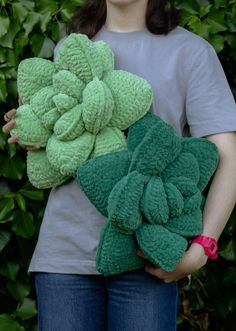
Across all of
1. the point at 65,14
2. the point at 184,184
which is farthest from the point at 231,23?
the point at 184,184

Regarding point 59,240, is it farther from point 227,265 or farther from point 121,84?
point 227,265

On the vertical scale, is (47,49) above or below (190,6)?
below

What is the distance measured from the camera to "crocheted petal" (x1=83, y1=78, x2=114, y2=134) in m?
1.58

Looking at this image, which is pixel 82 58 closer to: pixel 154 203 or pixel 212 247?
pixel 154 203

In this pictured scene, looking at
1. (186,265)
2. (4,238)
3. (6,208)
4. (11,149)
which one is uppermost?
(186,265)

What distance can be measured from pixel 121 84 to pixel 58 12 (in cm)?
64

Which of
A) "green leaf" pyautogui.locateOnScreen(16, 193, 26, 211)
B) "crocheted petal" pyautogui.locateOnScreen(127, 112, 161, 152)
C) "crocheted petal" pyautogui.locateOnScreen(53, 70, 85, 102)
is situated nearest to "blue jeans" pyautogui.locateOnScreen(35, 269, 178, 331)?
"crocheted petal" pyautogui.locateOnScreen(127, 112, 161, 152)

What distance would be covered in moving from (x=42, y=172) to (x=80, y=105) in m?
0.18

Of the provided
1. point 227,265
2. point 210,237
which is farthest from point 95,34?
point 227,265

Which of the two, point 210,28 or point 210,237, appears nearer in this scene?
point 210,237

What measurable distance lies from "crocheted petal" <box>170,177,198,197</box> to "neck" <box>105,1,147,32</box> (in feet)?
1.28

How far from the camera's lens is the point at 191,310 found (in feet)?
8.55

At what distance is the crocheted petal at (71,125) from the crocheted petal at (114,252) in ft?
0.64

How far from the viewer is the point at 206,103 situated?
5.48 ft
